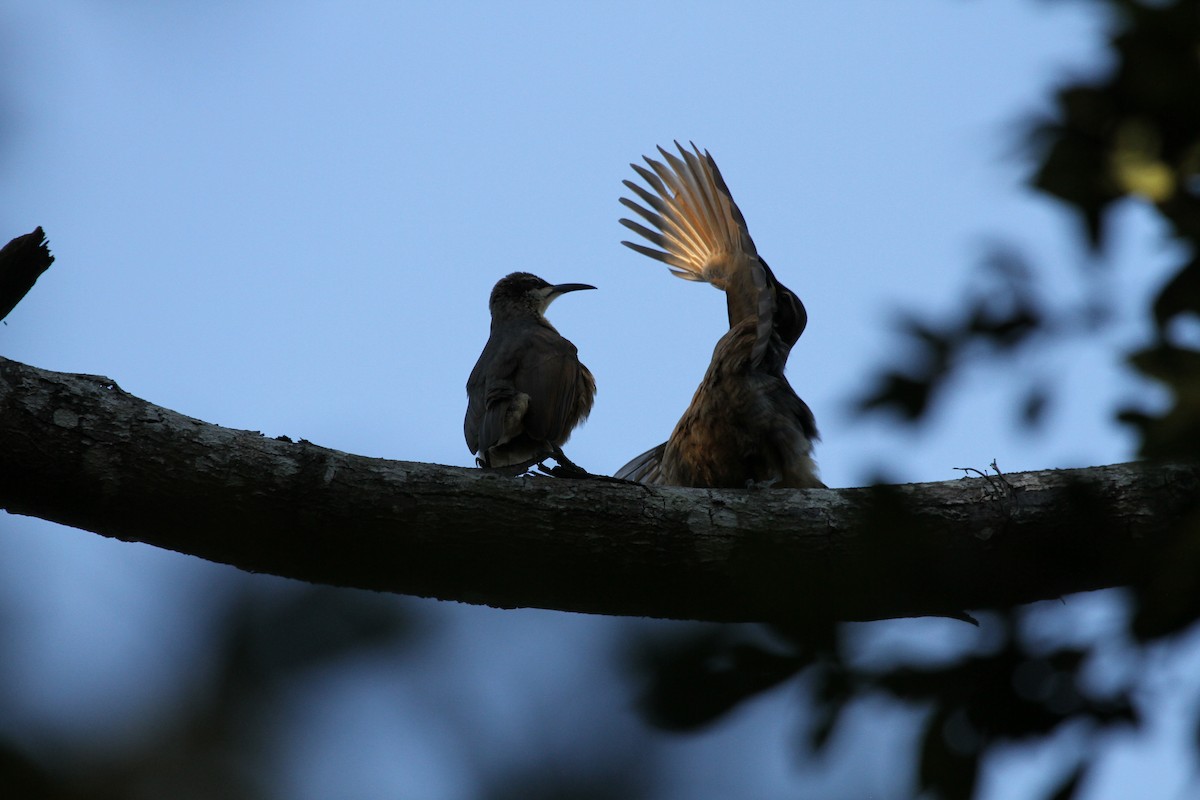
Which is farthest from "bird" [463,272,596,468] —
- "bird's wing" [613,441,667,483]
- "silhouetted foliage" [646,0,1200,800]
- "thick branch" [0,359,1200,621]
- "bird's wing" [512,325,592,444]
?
"silhouetted foliage" [646,0,1200,800]

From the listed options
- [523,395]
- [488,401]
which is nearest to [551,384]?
[523,395]

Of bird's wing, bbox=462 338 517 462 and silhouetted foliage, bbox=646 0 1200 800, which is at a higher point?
bird's wing, bbox=462 338 517 462

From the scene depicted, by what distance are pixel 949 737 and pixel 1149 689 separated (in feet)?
0.83

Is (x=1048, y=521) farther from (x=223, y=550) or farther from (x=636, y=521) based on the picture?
(x=223, y=550)

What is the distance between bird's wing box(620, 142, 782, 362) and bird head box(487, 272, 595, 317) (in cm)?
85

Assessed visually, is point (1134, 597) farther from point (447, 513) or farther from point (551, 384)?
point (551, 384)

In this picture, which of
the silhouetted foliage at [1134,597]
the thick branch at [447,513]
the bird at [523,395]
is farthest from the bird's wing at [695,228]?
the silhouetted foliage at [1134,597]

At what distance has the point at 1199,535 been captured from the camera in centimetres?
144

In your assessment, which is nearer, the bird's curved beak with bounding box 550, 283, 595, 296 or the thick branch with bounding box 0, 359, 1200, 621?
Answer: the thick branch with bounding box 0, 359, 1200, 621

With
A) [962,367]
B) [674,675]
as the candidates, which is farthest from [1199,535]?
[674,675]

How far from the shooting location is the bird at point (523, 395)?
→ 5.64 meters

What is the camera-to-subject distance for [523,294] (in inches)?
307

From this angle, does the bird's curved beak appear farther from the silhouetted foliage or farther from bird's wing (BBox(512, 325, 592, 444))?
the silhouetted foliage

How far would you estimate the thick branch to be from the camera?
3256 mm
